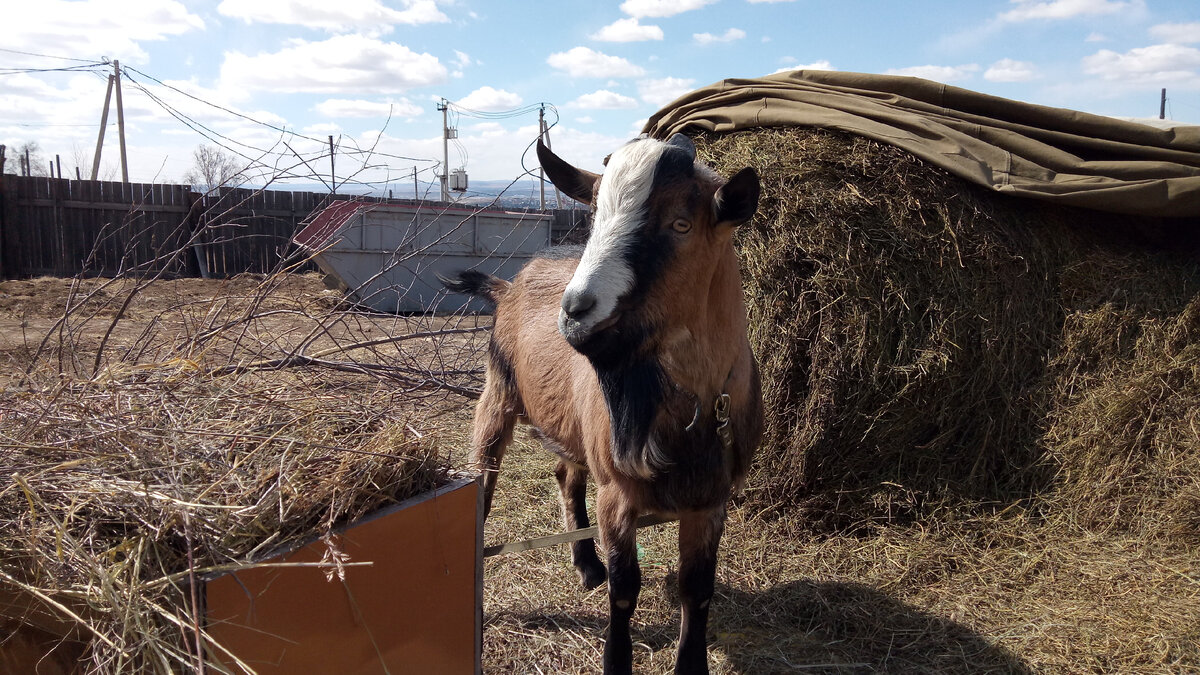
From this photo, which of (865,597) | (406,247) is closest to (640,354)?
(865,597)

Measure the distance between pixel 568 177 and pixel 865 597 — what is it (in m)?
2.50

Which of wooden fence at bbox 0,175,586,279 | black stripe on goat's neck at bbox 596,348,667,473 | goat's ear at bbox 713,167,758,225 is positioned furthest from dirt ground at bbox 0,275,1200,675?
wooden fence at bbox 0,175,586,279

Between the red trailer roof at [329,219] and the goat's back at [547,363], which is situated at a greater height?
the red trailer roof at [329,219]

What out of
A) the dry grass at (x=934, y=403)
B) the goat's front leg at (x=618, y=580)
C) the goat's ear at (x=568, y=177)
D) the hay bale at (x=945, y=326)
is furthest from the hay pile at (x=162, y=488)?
the hay bale at (x=945, y=326)

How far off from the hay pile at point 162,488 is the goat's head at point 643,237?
0.69 m

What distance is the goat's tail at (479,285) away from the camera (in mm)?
4668

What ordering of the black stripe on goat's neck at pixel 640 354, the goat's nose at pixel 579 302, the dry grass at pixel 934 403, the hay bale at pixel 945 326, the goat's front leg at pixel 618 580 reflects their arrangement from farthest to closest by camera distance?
the hay bale at pixel 945 326
the dry grass at pixel 934 403
the goat's front leg at pixel 618 580
the black stripe on goat's neck at pixel 640 354
the goat's nose at pixel 579 302

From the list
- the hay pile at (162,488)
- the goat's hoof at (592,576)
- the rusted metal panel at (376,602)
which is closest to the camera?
the hay pile at (162,488)

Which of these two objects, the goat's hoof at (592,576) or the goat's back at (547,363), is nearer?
the goat's back at (547,363)

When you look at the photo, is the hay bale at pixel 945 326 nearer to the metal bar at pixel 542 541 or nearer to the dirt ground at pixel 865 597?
the dirt ground at pixel 865 597

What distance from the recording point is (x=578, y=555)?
13.5 ft

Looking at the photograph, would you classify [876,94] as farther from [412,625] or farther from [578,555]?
[412,625]

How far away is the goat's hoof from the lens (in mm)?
4039

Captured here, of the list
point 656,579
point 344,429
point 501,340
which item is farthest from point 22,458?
point 656,579
